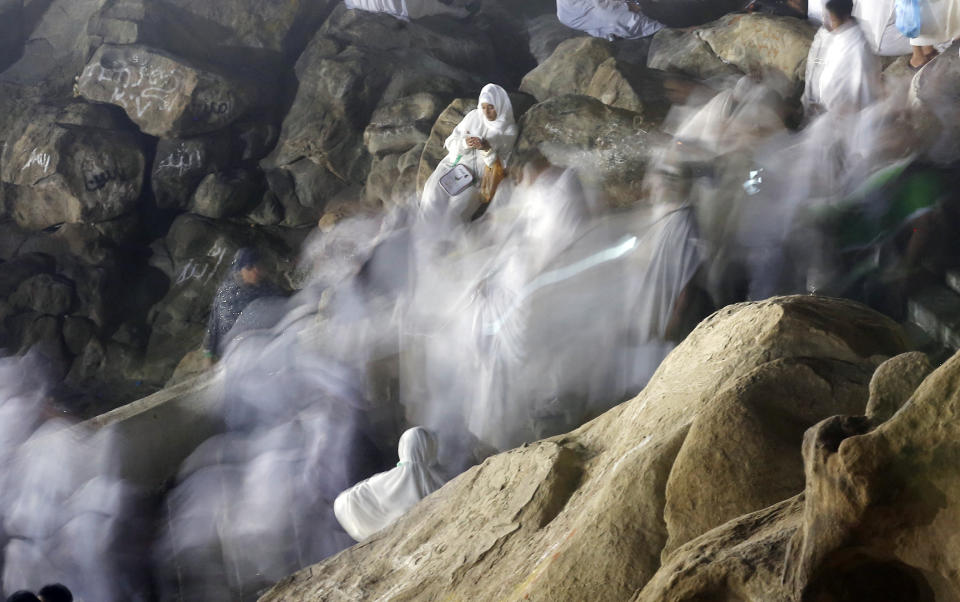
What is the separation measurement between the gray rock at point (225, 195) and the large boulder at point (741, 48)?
19.3 ft

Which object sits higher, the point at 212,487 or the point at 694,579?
the point at 694,579

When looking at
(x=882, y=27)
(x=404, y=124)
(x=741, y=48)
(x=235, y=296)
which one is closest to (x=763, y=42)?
(x=741, y=48)

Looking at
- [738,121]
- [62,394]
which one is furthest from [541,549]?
[62,394]

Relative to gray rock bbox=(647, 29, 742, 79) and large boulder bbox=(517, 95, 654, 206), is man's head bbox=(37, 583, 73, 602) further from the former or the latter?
gray rock bbox=(647, 29, 742, 79)

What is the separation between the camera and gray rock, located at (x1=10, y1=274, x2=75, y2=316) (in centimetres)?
1009

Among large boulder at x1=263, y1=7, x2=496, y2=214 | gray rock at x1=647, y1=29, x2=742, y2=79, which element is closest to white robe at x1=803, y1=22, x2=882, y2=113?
gray rock at x1=647, y1=29, x2=742, y2=79

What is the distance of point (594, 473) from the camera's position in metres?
2.63

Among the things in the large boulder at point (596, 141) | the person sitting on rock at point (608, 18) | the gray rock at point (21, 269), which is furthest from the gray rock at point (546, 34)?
the gray rock at point (21, 269)

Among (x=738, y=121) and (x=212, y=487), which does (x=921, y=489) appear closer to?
(x=738, y=121)

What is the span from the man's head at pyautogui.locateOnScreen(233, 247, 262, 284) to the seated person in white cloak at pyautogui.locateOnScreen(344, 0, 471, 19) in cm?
606

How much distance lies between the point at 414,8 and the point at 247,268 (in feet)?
20.9

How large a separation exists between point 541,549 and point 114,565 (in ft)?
10.9

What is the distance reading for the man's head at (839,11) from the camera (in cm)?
468

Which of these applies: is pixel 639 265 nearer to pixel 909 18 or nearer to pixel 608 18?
pixel 909 18
